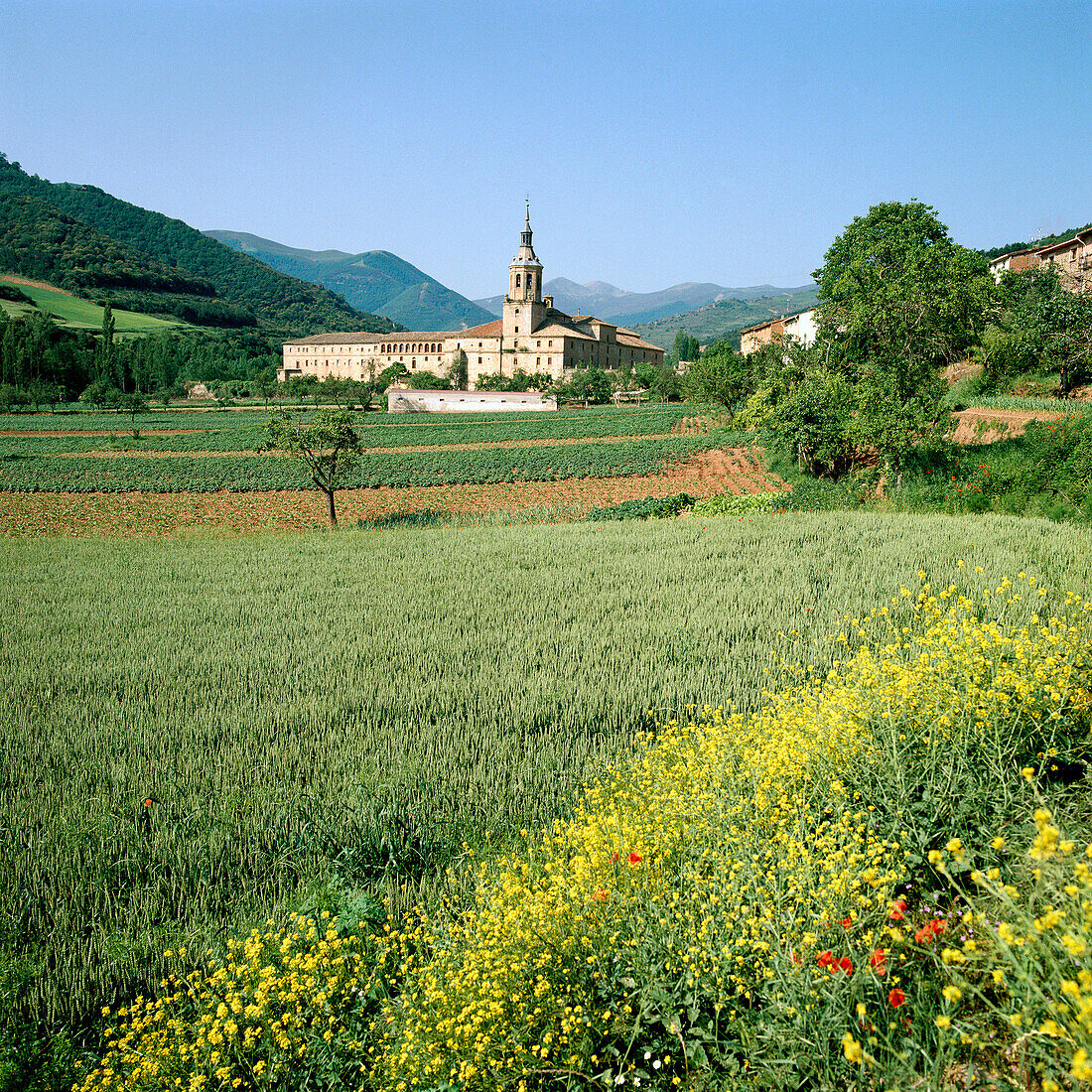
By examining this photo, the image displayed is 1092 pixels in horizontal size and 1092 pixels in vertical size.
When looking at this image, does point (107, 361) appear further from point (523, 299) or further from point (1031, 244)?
point (1031, 244)

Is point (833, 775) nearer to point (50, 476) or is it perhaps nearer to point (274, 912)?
point (274, 912)

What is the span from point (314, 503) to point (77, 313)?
140 m

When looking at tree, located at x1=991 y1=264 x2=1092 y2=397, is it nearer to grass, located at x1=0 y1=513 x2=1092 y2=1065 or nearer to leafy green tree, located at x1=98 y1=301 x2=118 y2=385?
grass, located at x1=0 y1=513 x2=1092 y2=1065

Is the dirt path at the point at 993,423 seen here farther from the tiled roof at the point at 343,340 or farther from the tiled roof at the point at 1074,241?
the tiled roof at the point at 343,340

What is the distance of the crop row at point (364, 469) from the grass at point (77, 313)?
98607mm

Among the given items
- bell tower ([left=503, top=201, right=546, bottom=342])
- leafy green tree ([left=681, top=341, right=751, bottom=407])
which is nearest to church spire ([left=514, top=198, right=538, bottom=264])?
bell tower ([left=503, top=201, right=546, bottom=342])

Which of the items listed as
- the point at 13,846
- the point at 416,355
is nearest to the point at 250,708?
the point at 13,846

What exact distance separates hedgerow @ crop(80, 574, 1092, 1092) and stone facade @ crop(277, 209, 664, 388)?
102156 millimetres

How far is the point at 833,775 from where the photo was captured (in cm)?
414

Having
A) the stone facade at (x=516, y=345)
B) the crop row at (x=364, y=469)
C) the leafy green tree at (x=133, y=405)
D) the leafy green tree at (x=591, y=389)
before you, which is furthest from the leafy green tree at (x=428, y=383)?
the crop row at (x=364, y=469)

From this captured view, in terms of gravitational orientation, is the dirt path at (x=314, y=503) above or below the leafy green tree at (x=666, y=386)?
below

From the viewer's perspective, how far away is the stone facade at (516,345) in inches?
4328

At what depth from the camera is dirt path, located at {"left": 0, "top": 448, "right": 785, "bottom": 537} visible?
90.7ft

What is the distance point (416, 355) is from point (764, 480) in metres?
104
